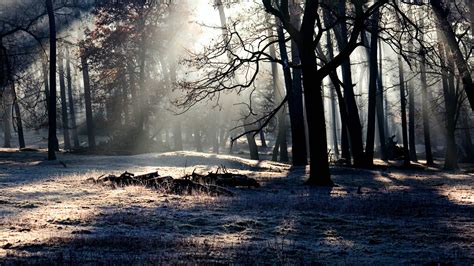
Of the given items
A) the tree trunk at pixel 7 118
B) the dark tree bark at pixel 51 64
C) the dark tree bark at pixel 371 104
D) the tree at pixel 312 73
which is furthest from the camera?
the tree trunk at pixel 7 118

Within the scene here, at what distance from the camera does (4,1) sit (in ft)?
106

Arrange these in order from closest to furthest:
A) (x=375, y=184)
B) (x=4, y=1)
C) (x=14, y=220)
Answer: (x=14, y=220) < (x=375, y=184) < (x=4, y=1)

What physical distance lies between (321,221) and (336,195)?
457cm

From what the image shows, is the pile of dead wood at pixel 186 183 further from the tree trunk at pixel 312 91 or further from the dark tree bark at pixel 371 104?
the dark tree bark at pixel 371 104

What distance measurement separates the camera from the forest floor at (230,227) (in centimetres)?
670

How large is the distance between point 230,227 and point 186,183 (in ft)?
19.1

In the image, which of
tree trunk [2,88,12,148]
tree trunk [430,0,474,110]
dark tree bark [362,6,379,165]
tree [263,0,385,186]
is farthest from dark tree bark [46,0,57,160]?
tree trunk [430,0,474,110]

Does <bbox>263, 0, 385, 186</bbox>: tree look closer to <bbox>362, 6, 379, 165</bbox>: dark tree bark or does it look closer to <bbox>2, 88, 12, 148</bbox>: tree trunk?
<bbox>362, 6, 379, 165</bbox>: dark tree bark

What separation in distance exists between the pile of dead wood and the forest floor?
0.59 metres

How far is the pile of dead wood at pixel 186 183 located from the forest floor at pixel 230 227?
0.59 metres

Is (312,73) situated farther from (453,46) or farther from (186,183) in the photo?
(453,46)

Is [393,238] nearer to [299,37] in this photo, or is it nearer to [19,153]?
[299,37]

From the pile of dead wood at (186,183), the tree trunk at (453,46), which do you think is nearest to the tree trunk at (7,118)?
the pile of dead wood at (186,183)

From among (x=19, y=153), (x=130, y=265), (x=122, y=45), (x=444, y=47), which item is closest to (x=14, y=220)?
(x=130, y=265)
